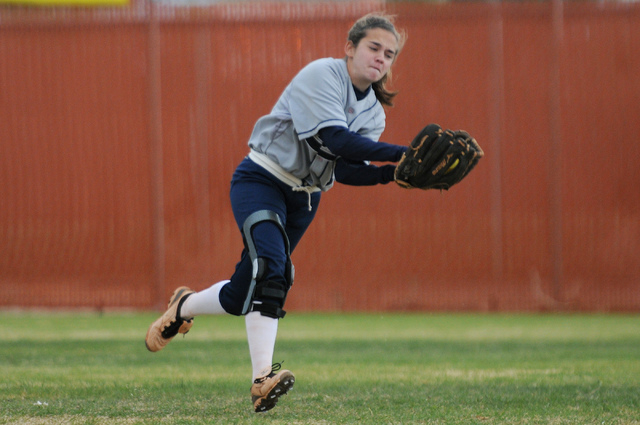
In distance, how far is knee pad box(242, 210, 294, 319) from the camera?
402cm

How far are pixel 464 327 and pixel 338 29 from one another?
367 cm

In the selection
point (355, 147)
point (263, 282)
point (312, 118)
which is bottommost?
point (263, 282)

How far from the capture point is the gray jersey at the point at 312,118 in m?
4.11

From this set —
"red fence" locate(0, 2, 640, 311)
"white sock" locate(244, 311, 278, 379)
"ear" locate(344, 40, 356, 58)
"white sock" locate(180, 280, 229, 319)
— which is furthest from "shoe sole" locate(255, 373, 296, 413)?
"red fence" locate(0, 2, 640, 311)

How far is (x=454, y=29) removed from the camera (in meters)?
9.97

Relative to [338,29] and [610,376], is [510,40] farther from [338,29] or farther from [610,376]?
[610,376]

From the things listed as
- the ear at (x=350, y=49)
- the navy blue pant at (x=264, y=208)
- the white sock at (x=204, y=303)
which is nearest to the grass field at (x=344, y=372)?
the white sock at (x=204, y=303)

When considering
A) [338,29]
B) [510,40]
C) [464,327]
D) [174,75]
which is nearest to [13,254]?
[174,75]

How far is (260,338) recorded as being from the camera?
13.2 feet

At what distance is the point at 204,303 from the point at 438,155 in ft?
5.12

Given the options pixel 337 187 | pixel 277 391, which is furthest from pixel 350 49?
pixel 337 187

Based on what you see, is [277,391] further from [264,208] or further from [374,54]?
[374,54]

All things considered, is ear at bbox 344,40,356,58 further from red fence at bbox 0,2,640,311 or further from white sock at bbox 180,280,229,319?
red fence at bbox 0,2,640,311

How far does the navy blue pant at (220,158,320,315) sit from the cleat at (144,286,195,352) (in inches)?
18.9
